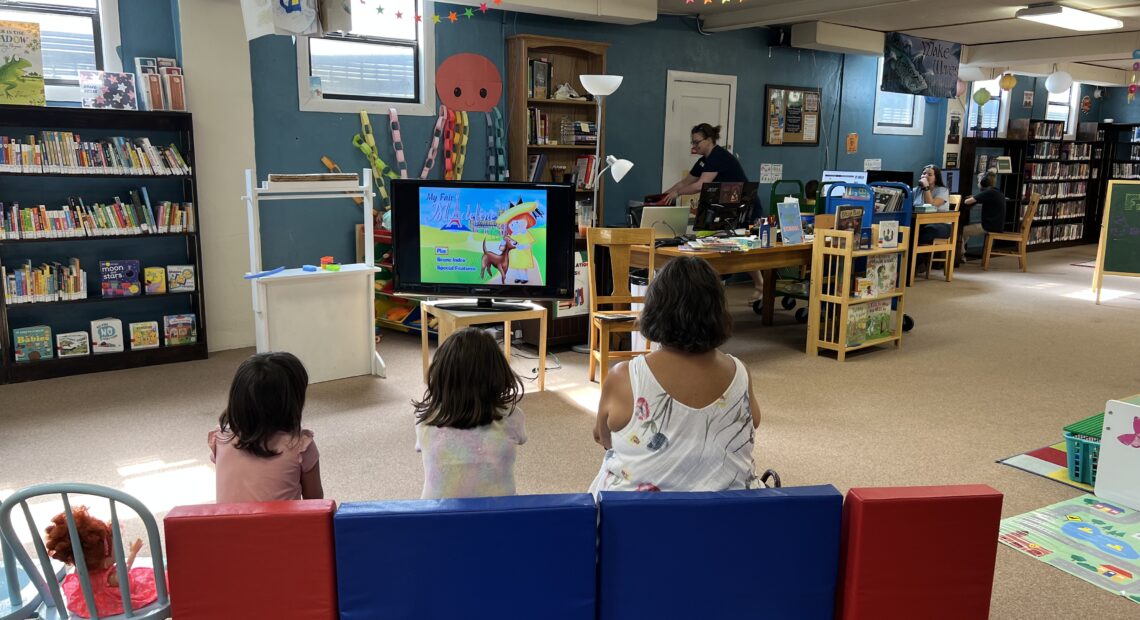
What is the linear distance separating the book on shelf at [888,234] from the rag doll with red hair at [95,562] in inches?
200

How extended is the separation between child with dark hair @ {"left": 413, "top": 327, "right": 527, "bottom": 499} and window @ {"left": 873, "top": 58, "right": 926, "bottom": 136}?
29.9ft

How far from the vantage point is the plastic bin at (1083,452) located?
3541 mm

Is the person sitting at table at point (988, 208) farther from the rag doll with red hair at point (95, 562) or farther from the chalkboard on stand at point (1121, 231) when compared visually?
the rag doll with red hair at point (95, 562)

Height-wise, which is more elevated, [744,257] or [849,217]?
[849,217]

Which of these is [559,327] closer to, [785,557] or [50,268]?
[50,268]

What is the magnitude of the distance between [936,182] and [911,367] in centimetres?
528

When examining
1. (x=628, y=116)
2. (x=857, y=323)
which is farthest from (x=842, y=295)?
(x=628, y=116)

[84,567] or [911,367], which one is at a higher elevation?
[84,567]

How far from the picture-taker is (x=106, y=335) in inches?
202

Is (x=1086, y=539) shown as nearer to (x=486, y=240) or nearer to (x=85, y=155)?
(x=486, y=240)

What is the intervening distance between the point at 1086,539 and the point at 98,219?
5219mm

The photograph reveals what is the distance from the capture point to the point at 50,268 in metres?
4.95

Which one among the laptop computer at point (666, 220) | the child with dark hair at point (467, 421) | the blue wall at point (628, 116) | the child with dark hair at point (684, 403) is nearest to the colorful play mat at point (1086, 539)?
the child with dark hair at point (684, 403)

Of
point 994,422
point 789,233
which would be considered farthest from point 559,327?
point 994,422
